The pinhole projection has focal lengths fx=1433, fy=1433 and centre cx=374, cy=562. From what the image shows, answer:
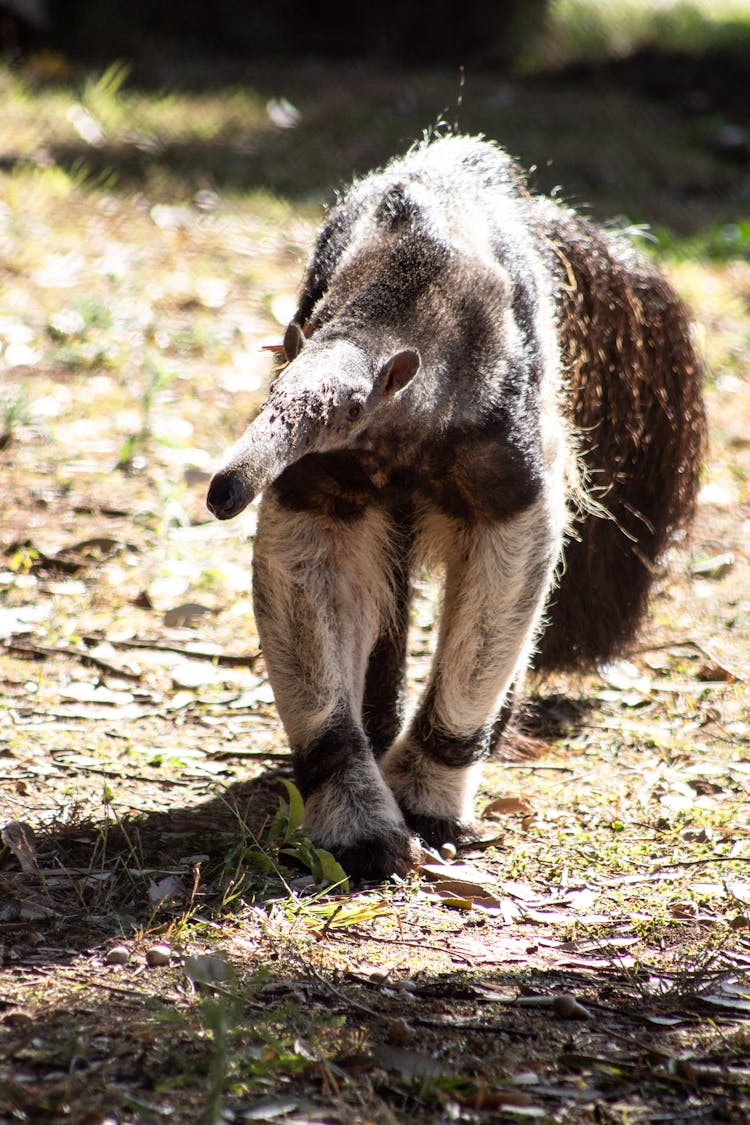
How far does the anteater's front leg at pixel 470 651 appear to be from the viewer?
371cm

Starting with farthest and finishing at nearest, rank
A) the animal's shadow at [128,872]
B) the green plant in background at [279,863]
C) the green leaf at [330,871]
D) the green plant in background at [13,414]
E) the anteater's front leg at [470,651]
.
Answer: the green plant in background at [13,414], the anteater's front leg at [470,651], the green leaf at [330,871], the green plant in background at [279,863], the animal's shadow at [128,872]

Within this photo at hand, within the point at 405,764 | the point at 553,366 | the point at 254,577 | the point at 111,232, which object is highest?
the point at 111,232

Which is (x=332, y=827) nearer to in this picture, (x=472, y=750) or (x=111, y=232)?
(x=472, y=750)

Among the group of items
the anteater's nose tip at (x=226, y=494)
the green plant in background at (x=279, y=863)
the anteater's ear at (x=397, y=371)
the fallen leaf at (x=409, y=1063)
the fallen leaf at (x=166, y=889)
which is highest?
the anteater's ear at (x=397, y=371)

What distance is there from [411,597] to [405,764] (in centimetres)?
52

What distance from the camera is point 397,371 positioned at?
323cm

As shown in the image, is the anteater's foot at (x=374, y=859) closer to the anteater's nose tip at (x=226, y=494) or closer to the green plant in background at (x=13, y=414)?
the anteater's nose tip at (x=226, y=494)

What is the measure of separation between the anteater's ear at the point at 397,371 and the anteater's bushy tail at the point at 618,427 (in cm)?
150

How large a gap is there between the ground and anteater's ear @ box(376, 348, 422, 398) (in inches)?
44.3

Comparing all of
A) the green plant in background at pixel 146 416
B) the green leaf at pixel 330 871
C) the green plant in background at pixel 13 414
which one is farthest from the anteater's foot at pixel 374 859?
the green plant in background at pixel 13 414

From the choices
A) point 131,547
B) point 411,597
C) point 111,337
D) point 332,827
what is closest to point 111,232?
point 111,337

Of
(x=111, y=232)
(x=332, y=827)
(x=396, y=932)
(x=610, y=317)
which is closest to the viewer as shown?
(x=396, y=932)

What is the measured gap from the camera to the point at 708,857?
12.3 ft

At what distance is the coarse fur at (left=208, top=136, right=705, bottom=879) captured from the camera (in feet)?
11.1
